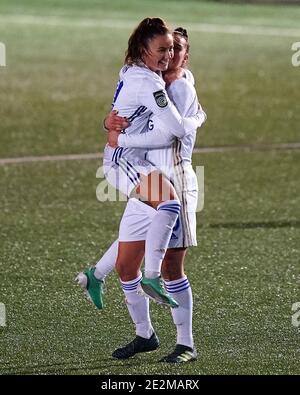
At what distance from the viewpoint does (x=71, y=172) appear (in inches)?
501

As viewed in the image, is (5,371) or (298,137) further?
(298,137)

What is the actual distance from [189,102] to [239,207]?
4704 millimetres

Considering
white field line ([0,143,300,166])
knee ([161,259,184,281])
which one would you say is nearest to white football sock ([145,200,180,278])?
knee ([161,259,184,281])

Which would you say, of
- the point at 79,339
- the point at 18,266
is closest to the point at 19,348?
the point at 79,339

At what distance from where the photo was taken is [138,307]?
669cm

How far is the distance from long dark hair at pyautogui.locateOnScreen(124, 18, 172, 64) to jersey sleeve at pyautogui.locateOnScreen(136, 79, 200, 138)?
17 cm

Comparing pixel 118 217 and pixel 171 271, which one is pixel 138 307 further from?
pixel 118 217

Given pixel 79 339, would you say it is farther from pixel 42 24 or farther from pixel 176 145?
pixel 42 24

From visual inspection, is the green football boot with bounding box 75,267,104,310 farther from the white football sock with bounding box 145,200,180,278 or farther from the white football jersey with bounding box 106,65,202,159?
the white football jersey with bounding box 106,65,202,159

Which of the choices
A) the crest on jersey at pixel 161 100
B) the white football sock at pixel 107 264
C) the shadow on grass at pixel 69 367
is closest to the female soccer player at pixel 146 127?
the crest on jersey at pixel 161 100

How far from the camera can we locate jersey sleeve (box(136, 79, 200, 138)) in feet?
20.5

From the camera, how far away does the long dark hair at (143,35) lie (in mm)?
6316

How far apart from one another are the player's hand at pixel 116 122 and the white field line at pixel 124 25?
19299 millimetres

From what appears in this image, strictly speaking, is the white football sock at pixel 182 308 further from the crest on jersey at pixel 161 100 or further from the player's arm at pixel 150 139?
the crest on jersey at pixel 161 100
